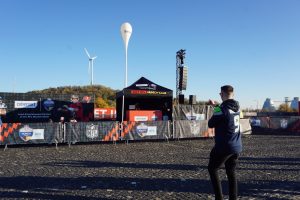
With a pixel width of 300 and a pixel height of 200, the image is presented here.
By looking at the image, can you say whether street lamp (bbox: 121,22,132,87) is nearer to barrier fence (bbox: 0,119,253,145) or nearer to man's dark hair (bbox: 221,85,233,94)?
barrier fence (bbox: 0,119,253,145)

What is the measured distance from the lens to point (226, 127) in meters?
5.73

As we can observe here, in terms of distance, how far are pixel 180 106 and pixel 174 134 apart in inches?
135

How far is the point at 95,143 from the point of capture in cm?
1781

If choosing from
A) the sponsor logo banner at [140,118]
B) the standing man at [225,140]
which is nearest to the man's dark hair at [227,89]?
the standing man at [225,140]

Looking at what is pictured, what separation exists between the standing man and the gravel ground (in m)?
0.94

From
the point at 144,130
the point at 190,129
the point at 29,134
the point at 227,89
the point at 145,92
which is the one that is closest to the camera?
the point at 227,89

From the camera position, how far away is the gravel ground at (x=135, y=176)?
270 inches

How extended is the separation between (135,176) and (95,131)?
28.1 ft

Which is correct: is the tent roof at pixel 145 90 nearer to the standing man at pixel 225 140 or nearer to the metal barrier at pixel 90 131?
the metal barrier at pixel 90 131

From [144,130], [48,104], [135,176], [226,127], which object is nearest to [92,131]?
[144,130]

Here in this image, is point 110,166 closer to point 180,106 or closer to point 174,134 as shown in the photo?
point 174,134

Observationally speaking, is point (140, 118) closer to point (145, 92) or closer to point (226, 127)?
point (145, 92)

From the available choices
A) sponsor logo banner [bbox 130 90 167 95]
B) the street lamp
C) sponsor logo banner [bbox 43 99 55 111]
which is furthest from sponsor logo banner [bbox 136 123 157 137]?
sponsor logo banner [bbox 43 99 55 111]

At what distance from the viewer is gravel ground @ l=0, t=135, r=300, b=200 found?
22.5 ft
